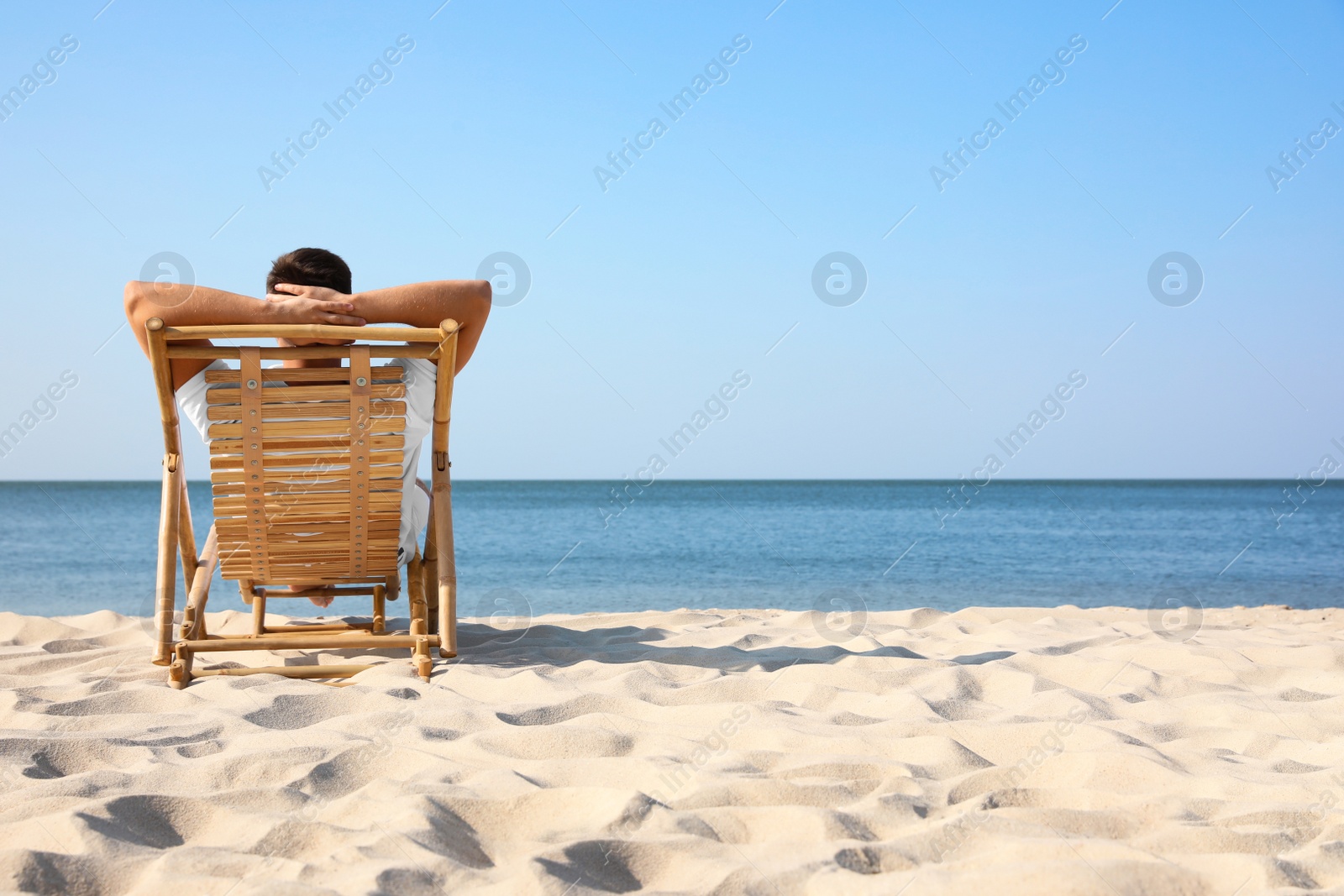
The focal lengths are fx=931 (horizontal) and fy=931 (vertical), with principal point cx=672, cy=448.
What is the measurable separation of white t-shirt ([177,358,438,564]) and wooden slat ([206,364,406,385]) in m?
0.03

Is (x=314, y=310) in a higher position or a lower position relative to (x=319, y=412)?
higher

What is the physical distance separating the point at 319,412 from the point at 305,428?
0.08m

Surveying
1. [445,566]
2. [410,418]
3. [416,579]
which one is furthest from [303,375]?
[416,579]

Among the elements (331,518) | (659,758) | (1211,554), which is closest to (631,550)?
(1211,554)

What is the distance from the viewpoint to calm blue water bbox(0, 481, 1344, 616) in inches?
408

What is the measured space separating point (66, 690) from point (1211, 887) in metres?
3.35

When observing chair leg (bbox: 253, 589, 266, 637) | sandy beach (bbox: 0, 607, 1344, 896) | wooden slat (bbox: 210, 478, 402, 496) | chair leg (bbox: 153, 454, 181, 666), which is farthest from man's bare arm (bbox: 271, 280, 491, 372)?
chair leg (bbox: 253, 589, 266, 637)

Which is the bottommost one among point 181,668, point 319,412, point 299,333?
point 181,668

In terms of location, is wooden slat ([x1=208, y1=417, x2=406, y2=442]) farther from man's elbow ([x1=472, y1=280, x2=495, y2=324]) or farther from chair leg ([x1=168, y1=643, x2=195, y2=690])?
chair leg ([x1=168, y1=643, x2=195, y2=690])

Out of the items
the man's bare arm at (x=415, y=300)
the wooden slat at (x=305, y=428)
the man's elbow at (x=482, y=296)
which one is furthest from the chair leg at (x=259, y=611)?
the man's elbow at (x=482, y=296)

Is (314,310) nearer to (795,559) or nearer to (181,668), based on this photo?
(181,668)

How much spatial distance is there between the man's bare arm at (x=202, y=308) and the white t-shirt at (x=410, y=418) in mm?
195

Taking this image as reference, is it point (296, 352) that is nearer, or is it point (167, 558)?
point (296, 352)

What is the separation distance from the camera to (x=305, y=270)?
3.63 metres
